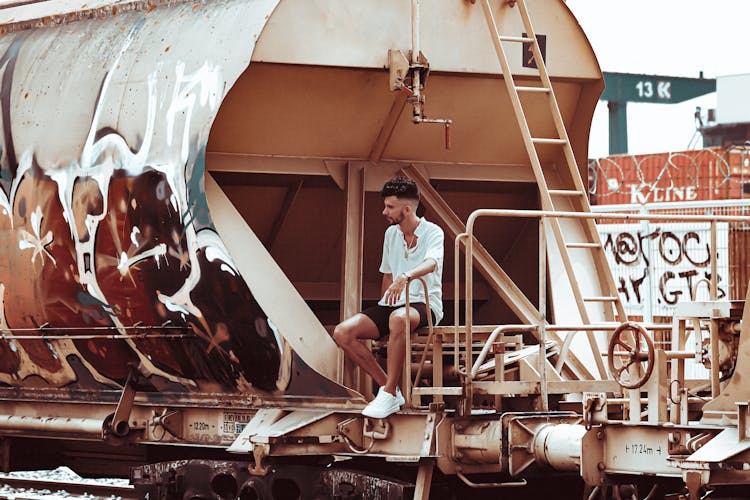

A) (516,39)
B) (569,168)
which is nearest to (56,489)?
(569,168)

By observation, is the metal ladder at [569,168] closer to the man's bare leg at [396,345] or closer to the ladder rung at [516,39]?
the ladder rung at [516,39]

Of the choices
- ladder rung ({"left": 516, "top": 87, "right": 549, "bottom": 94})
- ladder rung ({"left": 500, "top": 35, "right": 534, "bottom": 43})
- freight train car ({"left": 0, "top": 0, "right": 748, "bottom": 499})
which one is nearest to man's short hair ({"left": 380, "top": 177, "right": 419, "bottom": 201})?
freight train car ({"left": 0, "top": 0, "right": 748, "bottom": 499})

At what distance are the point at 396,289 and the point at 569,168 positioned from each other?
254cm

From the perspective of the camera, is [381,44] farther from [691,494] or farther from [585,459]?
[691,494]

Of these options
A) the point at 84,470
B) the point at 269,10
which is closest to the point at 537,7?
the point at 269,10

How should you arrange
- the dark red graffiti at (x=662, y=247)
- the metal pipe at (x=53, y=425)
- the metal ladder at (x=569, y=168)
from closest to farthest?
1. the metal ladder at (x=569, y=168)
2. the metal pipe at (x=53, y=425)
3. the dark red graffiti at (x=662, y=247)

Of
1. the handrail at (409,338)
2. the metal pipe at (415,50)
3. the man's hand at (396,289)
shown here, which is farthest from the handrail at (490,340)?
the metal pipe at (415,50)

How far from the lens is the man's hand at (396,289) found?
990cm

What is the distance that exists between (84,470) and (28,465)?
540 millimetres

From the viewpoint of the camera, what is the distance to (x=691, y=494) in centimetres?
797

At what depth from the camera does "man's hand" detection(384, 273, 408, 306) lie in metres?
9.90

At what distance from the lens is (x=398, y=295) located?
32.8 ft

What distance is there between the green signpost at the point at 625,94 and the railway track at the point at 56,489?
3411 cm

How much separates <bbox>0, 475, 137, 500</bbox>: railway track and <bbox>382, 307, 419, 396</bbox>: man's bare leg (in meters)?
3.74
